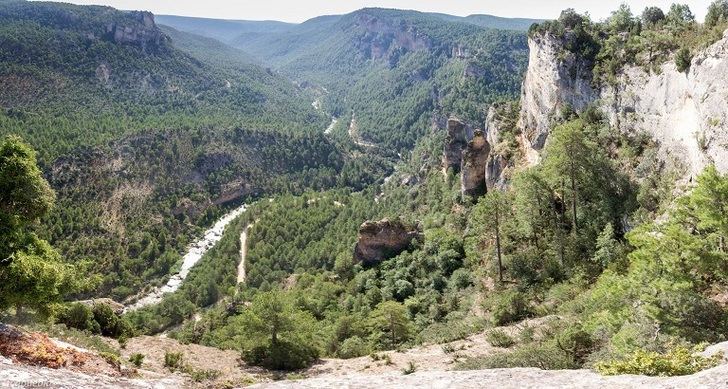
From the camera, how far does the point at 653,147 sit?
1809 inches

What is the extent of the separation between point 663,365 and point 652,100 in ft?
137

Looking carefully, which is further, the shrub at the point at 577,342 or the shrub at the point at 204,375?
the shrub at the point at 577,342

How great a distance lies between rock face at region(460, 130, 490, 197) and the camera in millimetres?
77625

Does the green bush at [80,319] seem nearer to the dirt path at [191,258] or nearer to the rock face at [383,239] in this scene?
the rock face at [383,239]

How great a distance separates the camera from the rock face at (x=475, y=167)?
77625 millimetres

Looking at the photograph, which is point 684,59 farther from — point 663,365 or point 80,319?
point 80,319

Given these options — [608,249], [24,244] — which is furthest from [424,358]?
[24,244]

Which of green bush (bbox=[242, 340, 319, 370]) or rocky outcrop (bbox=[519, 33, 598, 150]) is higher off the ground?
rocky outcrop (bbox=[519, 33, 598, 150])

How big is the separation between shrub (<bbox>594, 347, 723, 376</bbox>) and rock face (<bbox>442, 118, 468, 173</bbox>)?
83626 millimetres

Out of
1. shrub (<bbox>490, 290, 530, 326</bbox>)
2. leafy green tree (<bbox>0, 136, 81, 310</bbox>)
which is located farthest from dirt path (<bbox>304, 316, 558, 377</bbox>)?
leafy green tree (<bbox>0, 136, 81, 310</bbox>)

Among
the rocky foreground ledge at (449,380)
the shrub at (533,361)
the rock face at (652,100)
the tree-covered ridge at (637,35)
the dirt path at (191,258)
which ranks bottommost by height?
the dirt path at (191,258)

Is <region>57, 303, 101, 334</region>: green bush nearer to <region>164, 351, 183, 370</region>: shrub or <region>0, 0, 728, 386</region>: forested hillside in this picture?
<region>0, 0, 728, 386</region>: forested hillside

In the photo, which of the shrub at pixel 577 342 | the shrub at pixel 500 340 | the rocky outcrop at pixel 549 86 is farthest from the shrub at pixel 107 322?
the rocky outcrop at pixel 549 86

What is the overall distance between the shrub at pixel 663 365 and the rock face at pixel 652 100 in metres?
24.8
